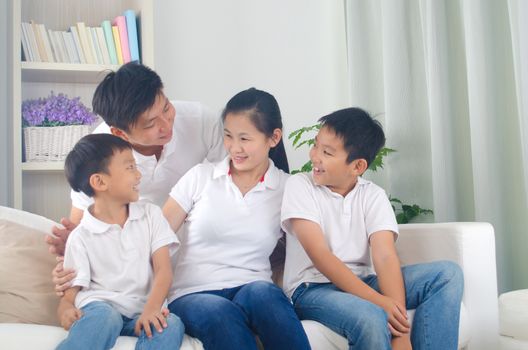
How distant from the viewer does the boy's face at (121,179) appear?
1.72 meters

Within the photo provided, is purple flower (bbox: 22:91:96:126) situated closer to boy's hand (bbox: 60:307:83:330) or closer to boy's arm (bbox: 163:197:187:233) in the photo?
boy's arm (bbox: 163:197:187:233)

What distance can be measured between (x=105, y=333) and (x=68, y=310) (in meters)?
0.16

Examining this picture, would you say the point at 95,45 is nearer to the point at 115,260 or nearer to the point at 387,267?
the point at 115,260

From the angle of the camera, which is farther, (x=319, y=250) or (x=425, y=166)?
(x=425, y=166)

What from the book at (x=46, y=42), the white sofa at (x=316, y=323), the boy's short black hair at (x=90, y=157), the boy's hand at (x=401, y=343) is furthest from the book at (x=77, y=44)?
the boy's hand at (x=401, y=343)

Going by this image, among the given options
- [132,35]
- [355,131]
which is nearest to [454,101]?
[355,131]

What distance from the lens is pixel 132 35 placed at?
3223mm

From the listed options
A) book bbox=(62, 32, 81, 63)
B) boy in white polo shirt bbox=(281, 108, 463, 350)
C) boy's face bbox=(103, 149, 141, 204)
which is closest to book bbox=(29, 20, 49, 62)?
book bbox=(62, 32, 81, 63)

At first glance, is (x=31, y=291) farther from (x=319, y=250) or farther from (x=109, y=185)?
(x=319, y=250)

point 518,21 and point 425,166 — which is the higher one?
point 518,21

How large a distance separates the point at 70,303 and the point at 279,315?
0.47m

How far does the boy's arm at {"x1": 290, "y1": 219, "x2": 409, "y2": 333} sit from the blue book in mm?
1674

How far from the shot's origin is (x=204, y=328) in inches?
60.2

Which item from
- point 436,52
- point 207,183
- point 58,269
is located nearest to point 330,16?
point 436,52
